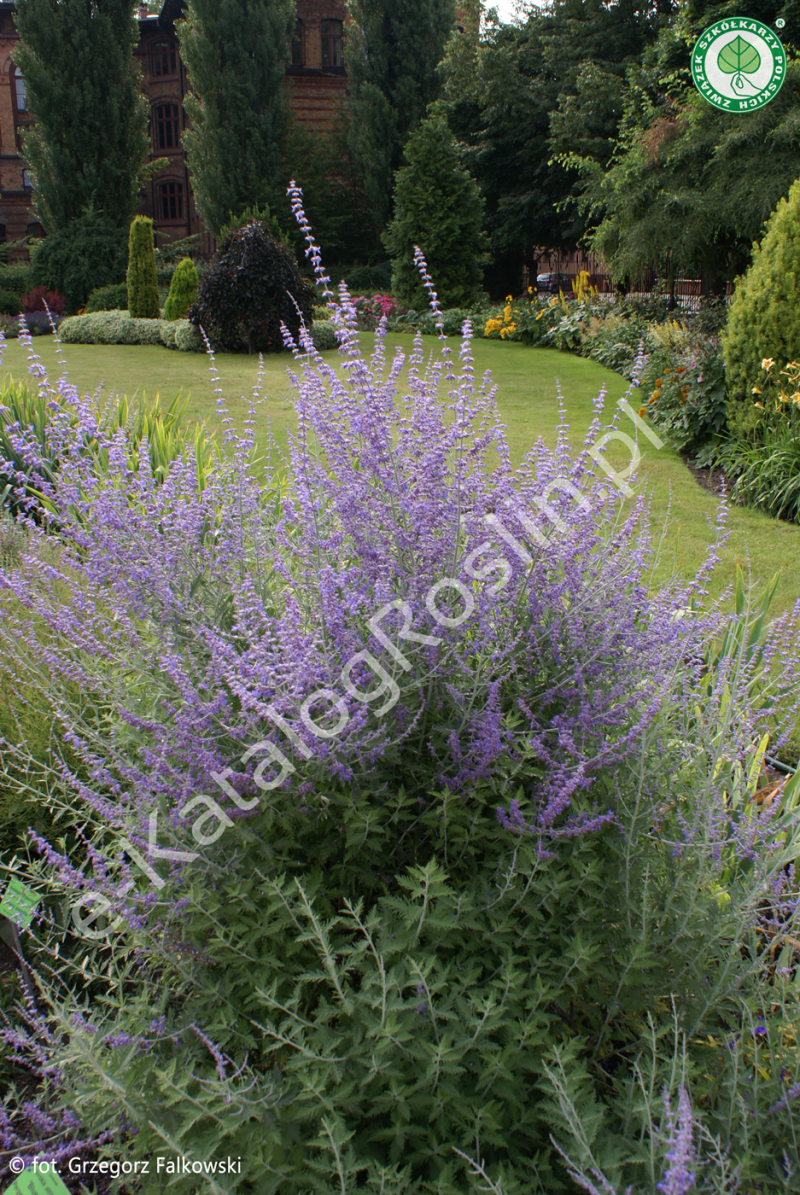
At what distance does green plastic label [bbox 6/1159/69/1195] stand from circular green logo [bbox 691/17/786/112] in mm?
12537

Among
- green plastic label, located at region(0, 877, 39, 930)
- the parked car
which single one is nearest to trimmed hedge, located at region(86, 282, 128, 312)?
the parked car

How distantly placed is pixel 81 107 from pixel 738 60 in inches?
768

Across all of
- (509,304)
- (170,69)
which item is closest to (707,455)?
(509,304)

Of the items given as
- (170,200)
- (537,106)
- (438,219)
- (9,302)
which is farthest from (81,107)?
(537,106)

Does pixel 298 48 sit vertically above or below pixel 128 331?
above

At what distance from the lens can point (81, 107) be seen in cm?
2286

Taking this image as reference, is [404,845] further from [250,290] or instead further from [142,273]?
[142,273]

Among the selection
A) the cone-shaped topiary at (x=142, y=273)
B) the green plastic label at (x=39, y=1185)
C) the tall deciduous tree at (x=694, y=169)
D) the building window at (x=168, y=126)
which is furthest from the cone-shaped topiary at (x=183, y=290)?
the building window at (x=168, y=126)

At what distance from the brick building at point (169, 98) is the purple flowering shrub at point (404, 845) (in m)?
32.0

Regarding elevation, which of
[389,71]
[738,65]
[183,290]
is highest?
[389,71]

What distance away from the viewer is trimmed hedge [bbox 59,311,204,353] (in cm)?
1599

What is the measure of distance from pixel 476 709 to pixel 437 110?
23579 millimetres

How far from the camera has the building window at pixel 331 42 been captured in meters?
31.0

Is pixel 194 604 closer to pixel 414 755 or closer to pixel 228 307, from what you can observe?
pixel 414 755
